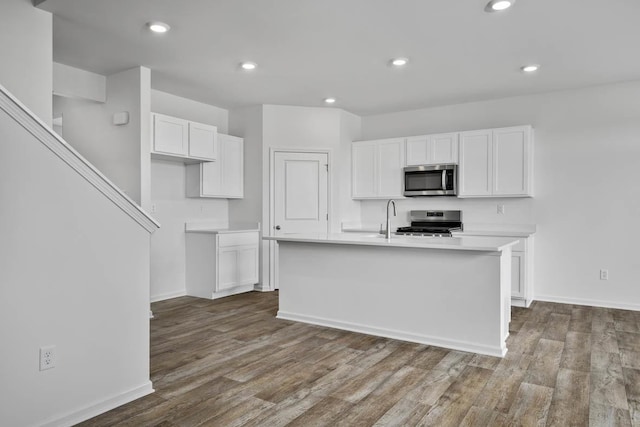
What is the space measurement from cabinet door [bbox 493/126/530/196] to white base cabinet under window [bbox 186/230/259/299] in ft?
10.7

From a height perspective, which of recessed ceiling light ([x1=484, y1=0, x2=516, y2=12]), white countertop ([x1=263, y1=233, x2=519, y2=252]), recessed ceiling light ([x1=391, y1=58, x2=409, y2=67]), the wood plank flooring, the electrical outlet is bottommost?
the wood plank flooring

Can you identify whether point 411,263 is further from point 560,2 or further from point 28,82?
point 28,82

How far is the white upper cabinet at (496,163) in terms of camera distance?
5039 millimetres

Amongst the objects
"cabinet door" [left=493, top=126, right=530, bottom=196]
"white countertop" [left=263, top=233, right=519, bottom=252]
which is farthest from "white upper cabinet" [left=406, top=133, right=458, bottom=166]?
"white countertop" [left=263, top=233, right=519, bottom=252]

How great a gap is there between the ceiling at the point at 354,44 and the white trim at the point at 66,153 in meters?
1.47

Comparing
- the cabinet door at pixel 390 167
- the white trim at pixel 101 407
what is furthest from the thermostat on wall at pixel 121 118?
the cabinet door at pixel 390 167

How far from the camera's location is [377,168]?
615 centimetres

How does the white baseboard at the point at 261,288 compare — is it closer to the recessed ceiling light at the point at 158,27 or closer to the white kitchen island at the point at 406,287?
A: the white kitchen island at the point at 406,287

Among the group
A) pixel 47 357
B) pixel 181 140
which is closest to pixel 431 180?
pixel 181 140

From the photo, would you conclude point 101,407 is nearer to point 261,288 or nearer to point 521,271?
point 261,288

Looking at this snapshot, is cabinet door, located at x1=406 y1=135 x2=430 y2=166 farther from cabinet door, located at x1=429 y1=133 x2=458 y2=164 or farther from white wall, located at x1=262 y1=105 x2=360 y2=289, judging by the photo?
white wall, located at x1=262 y1=105 x2=360 y2=289

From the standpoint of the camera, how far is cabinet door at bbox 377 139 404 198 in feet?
19.5

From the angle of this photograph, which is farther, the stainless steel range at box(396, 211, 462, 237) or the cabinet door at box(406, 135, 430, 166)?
the cabinet door at box(406, 135, 430, 166)

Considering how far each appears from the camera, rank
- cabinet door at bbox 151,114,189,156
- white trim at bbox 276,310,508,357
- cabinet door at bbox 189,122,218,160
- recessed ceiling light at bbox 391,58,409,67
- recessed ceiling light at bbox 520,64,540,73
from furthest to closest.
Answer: cabinet door at bbox 189,122,218,160 < cabinet door at bbox 151,114,189,156 < recessed ceiling light at bbox 520,64,540,73 < recessed ceiling light at bbox 391,58,409,67 < white trim at bbox 276,310,508,357
